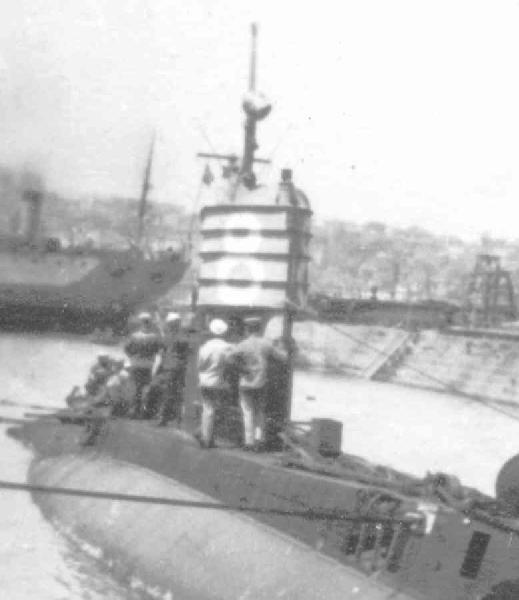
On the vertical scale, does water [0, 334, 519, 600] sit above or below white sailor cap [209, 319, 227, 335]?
below

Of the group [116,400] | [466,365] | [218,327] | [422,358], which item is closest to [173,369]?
[116,400]

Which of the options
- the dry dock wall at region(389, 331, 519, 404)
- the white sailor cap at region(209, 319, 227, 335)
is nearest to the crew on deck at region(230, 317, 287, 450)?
the white sailor cap at region(209, 319, 227, 335)

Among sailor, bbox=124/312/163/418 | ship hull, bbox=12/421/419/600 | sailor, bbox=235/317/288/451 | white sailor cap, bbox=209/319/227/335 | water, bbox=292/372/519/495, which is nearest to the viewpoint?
ship hull, bbox=12/421/419/600

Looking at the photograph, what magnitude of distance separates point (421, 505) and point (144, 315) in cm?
776

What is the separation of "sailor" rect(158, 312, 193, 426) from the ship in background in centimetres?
3570

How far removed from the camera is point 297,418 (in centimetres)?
3058

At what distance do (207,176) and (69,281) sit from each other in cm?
2439

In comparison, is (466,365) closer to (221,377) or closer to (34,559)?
(34,559)

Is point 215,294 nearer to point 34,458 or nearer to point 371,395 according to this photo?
point 34,458

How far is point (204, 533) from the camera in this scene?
1047 centimetres

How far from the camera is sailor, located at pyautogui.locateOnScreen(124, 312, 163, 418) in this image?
49.8 feet

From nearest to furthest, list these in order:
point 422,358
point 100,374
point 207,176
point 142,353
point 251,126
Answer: point 251,126
point 142,353
point 100,374
point 207,176
point 422,358

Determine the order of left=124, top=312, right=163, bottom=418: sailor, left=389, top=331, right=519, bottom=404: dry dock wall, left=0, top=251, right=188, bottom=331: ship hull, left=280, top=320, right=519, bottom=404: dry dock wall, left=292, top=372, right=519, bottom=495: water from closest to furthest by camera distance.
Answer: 1. left=124, top=312, right=163, bottom=418: sailor
2. left=292, top=372, right=519, bottom=495: water
3. left=389, top=331, right=519, bottom=404: dry dock wall
4. left=280, top=320, right=519, bottom=404: dry dock wall
5. left=0, top=251, right=188, bottom=331: ship hull

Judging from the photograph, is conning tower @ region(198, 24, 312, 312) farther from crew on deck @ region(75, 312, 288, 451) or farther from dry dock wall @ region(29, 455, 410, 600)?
dry dock wall @ region(29, 455, 410, 600)
